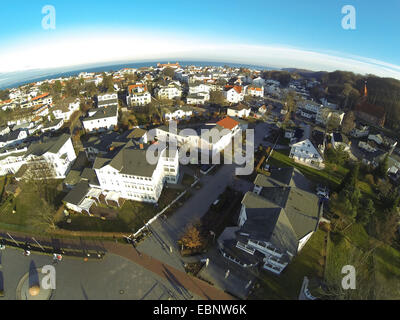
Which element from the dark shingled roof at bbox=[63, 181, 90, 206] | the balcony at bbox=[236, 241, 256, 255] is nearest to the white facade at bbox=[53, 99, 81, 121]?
the dark shingled roof at bbox=[63, 181, 90, 206]

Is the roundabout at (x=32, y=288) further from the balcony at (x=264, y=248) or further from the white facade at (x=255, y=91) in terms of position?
the white facade at (x=255, y=91)

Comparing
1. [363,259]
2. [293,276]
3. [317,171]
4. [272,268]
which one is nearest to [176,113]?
[317,171]

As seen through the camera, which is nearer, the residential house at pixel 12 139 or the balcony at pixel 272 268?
the balcony at pixel 272 268

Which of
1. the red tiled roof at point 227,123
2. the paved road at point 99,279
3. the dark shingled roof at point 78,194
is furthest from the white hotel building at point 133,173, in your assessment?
the red tiled roof at point 227,123

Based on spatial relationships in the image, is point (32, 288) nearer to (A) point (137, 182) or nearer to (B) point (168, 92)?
(A) point (137, 182)

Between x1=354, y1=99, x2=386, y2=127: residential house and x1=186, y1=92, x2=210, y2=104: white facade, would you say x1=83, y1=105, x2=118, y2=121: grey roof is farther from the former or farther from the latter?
x1=354, y1=99, x2=386, y2=127: residential house

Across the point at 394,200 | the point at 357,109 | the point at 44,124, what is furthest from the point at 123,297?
the point at 357,109

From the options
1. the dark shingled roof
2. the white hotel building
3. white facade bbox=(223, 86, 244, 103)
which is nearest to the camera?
the white hotel building
